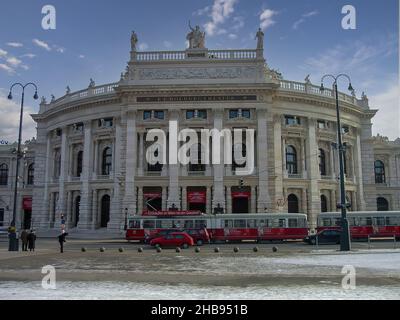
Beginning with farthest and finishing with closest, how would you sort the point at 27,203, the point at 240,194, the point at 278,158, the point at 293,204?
the point at 27,203 → the point at 293,204 → the point at 278,158 → the point at 240,194

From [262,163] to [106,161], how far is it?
781 inches

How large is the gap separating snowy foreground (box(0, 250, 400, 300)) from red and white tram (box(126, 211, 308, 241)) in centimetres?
1633

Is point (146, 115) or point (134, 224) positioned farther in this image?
point (146, 115)

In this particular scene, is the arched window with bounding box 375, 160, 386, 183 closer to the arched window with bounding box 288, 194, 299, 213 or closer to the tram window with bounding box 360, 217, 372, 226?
the arched window with bounding box 288, 194, 299, 213

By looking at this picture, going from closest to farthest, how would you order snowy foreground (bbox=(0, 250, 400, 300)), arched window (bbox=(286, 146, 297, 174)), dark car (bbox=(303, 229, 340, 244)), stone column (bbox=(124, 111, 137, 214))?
snowy foreground (bbox=(0, 250, 400, 300)) < dark car (bbox=(303, 229, 340, 244)) < stone column (bbox=(124, 111, 137, 214)) < arched window (bbox=(286, 146, 297, 174))

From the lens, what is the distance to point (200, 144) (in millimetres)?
43844

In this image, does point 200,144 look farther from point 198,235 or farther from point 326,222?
point 326,222

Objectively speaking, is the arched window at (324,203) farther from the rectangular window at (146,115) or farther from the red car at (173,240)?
the red car at (173,240)

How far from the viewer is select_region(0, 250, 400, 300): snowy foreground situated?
10.4 m

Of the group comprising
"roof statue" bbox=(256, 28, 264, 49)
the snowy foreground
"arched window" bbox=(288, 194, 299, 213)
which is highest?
"roof statue" bbox=(256, 28, 264, 49)

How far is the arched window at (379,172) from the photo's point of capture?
2221 inches

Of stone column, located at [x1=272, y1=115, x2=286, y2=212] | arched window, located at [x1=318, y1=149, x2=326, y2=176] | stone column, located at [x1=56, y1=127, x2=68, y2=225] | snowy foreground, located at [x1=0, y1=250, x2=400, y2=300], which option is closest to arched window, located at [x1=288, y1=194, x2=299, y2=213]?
stone column, located at [x1=272, y1=115, x2=286, y2=212]

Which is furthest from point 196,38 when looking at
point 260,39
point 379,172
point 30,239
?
point 379,172
